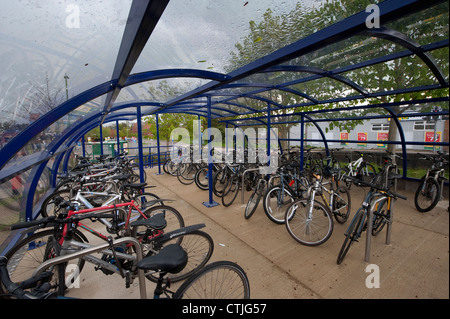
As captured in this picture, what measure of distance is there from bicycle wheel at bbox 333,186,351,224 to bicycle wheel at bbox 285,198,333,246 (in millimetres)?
301

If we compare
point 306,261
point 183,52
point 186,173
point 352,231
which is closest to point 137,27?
point 183,52

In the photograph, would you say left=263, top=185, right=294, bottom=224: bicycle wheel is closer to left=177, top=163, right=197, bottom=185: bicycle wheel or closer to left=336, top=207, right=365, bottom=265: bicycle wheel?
left=336, top=207, right=365, bottom=265: bicycle wheel

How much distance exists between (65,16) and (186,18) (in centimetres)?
91

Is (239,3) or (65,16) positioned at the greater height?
(239,3)

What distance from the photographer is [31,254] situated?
2.37m

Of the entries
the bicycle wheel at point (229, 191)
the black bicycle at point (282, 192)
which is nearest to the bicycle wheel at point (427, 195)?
the black bicycle at point (282, 192)

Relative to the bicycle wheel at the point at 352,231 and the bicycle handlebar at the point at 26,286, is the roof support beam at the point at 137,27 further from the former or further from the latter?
the bicycle wheel at the point at 352,231

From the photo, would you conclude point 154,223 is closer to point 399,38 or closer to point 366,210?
point 366,210

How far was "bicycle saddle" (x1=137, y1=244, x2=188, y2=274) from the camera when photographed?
1.39 metres

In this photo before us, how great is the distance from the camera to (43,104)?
8.13 feet

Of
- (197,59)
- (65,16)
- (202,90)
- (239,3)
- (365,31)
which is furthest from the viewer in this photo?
(202,90)

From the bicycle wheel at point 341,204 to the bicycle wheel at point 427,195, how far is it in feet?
5.12
